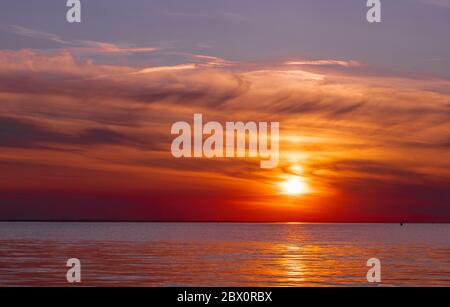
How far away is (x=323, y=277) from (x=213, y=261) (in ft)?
72.1

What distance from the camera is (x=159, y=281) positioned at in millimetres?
52875

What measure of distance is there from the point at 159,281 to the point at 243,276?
9.06 metres

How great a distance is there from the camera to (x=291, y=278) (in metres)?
57.1

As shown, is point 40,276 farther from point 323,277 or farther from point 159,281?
point 323,277

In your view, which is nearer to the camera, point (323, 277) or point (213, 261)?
point (323, 277)
